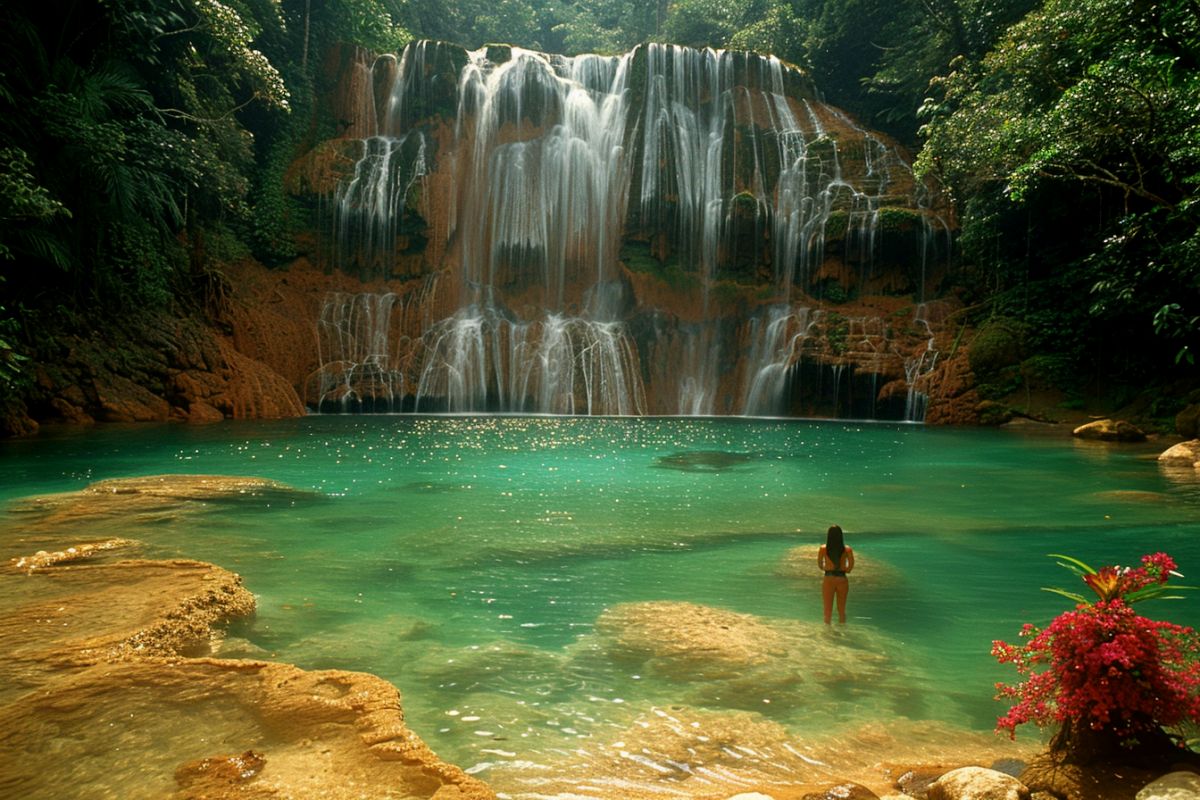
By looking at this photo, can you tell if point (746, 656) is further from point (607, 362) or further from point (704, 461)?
point (607, 362)

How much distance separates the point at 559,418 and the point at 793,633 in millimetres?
19362

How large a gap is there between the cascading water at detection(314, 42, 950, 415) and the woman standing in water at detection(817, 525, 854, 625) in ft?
65.4

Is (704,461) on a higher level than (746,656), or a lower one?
higher

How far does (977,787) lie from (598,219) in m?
27.3

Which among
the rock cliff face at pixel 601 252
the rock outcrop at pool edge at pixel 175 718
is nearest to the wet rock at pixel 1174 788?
the rock outcrop at pool edge at pixel 175 718

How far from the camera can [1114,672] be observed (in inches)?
117

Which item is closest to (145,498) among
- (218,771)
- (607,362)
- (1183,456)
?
(218,771)

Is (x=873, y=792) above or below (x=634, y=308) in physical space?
below

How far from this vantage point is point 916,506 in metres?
10.1

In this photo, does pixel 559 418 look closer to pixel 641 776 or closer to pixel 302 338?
pixel 302 338

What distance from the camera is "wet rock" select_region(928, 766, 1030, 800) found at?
2.86 metres

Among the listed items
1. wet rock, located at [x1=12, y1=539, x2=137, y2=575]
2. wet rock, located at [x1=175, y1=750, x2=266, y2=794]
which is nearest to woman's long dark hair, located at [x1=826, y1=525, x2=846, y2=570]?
wet rock, located at [x1=175, y1=750, x2=266, y2=794]

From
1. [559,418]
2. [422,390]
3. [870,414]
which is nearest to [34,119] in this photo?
[422,390]

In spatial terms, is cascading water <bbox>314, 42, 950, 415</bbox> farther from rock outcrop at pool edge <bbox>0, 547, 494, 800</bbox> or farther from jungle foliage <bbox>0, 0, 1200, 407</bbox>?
rock outcrop at pool edge <bbox>0, 547, 494, 800</bbox>
